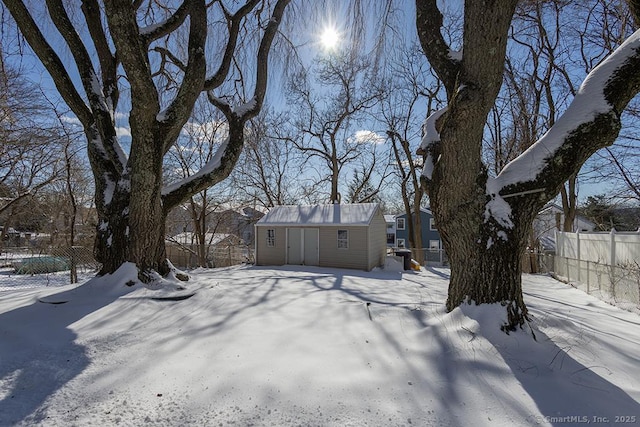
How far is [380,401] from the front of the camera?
1.93 metres

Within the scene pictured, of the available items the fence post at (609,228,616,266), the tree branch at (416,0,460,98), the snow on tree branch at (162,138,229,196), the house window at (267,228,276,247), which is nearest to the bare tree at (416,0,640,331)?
the tree branch at (416,0,460,98)

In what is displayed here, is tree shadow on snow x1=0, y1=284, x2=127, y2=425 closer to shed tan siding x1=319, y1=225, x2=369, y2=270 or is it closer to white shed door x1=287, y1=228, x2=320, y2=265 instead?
shed tan siding x1=319, y1=225, x2=369, y2=270

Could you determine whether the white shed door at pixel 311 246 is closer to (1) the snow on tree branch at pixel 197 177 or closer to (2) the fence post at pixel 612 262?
(1) the snow on tree branch at pixel 197 177

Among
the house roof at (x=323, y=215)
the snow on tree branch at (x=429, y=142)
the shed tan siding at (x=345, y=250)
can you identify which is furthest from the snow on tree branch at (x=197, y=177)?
the shed tan siding at (x=345, y=250)

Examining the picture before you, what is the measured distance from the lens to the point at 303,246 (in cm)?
1340

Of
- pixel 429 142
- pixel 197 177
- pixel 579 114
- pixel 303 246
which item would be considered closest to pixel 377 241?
pixel 303 246

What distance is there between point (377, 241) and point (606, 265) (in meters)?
7.94

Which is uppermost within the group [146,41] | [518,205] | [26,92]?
[26,92]

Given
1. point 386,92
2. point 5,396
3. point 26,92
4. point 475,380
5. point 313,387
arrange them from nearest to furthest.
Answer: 1. point 5,396
2. point 313,387
3. point 475,380
4. point 26,92
5. point 386,92

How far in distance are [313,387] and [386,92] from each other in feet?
55.6

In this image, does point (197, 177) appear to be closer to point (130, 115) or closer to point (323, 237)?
point (130, 115)

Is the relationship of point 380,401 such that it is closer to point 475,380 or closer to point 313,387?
point 313,387

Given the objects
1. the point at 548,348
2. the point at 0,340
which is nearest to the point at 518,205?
the point at 548,348

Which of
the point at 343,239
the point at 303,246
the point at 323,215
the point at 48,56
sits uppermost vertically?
the point at 48,56
